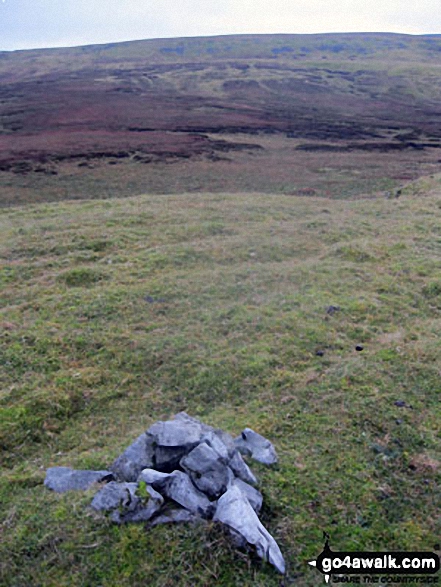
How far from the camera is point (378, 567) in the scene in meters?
5.04

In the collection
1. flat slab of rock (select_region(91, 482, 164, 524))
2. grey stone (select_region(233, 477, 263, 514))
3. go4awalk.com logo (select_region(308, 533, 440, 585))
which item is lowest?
go4awalk.com logo (select_region(308, 533, 440, 585))

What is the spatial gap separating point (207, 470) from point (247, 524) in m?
0.76

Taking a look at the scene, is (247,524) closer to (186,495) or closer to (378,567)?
(186,495)

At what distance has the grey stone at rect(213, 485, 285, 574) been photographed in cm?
474

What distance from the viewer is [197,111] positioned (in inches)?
2261

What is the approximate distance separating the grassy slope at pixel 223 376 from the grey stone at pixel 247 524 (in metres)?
0.17

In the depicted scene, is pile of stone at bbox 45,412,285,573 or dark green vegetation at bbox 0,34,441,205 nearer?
pile of stone at bbox 45,412,285,573

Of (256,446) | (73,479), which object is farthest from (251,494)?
(73,479)

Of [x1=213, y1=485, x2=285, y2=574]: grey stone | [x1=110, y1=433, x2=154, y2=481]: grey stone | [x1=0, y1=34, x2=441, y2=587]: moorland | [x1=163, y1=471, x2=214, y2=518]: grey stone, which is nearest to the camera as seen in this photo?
[x1=213, y1=485, x2=285, y2=574]: grey stone

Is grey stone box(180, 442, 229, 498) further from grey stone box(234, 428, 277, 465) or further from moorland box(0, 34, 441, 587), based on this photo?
grey stone box(234, 428, 277, 465)

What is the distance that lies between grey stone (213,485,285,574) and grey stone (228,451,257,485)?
576 mm

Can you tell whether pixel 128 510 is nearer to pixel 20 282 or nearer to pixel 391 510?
pixel 391 510

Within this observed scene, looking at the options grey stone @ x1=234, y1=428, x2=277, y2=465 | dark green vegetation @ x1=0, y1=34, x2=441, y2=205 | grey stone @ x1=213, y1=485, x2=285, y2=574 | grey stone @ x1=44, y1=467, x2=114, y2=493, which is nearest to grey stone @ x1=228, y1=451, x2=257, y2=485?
grey stone @ x1=234, y1=428, x2=277, y2=465

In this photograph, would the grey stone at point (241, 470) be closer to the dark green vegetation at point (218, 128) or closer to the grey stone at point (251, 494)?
the grey stone at point (251, 494)
